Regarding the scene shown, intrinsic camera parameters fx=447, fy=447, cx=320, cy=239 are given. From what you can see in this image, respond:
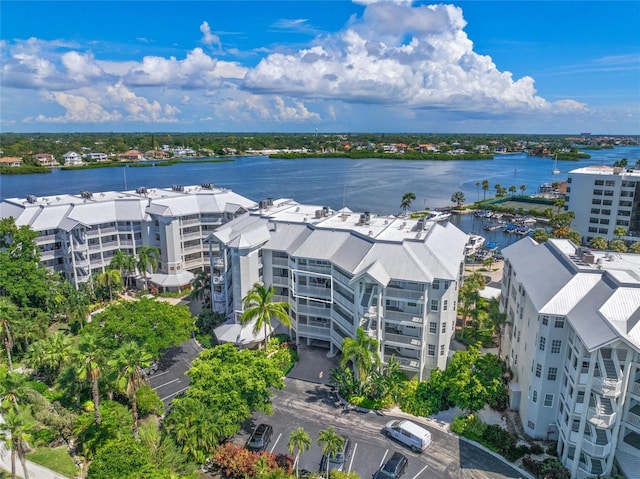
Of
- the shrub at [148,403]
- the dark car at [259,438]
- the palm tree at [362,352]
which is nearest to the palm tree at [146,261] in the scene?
the shrub at [148,403]

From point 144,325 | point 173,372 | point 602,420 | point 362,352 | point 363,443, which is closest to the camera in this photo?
point 602,420

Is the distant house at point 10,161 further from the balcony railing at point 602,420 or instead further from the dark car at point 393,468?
the balcony railing at point 602,420

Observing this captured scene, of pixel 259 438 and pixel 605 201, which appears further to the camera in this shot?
pixel 605 201

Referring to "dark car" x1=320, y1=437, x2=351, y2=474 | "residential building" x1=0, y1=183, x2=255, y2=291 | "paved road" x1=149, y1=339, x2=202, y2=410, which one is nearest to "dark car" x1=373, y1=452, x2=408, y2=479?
"dark car" x1=320, y1=437, x2=351, y2=474

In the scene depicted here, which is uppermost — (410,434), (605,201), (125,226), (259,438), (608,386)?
(605,201)

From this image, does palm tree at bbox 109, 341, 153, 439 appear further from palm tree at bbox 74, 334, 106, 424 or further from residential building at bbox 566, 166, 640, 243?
residential building at bbox 566, 166, 640, 243

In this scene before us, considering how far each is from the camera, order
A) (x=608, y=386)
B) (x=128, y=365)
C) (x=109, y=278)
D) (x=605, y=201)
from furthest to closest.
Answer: (x=605, y=201) < (x=109, y=278) < (x=128, y=365) < (x=608, y=386)

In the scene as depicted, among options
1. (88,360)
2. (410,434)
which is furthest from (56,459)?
(410,434)

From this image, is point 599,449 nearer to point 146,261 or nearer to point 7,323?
point 7,323
